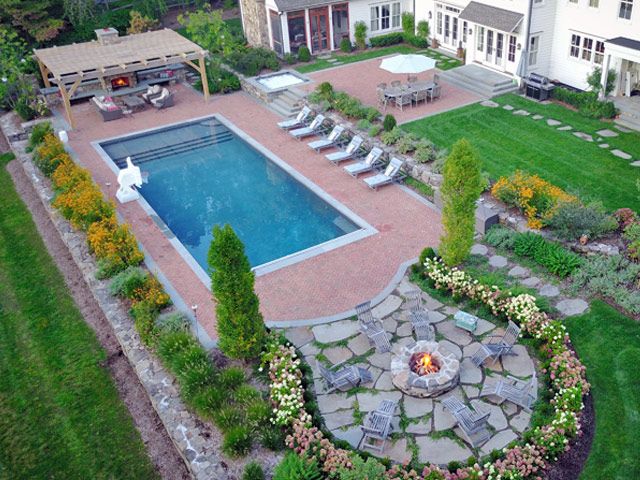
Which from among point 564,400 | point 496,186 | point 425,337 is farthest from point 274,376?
point 496,186

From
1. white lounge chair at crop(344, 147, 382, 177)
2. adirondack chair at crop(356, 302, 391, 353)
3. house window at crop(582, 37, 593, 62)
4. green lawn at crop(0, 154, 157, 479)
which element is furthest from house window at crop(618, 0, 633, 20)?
green lawn at crop(0, 154, 157, 479)

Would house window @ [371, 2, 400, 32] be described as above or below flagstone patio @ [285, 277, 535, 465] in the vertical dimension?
above

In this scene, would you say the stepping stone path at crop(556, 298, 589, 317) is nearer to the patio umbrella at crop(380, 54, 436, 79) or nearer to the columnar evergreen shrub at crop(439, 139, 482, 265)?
the columnar evergreen shrub at crop(439, 139, 482, 265)

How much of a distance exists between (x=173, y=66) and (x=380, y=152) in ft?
52.8

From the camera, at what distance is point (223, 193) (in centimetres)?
2217

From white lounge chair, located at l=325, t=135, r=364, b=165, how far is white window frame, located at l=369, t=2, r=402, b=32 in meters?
14.1

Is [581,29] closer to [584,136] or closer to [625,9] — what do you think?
[625,9]

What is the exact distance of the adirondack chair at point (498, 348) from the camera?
43.3 feet

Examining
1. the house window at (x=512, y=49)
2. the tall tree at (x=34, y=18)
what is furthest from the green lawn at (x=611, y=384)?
the tall tree at (x=34, y=18)

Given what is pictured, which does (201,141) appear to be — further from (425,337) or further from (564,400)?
(564,400)

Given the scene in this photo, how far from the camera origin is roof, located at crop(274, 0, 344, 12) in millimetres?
32062

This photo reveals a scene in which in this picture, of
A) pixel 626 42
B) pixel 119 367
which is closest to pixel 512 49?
pixel 626 42

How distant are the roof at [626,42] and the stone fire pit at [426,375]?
1537 cm

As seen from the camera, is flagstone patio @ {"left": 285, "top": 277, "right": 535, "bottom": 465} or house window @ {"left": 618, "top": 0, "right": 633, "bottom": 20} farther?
house window @ {"left": 618, "top": 0, "right": 633, "bottom": 20}
